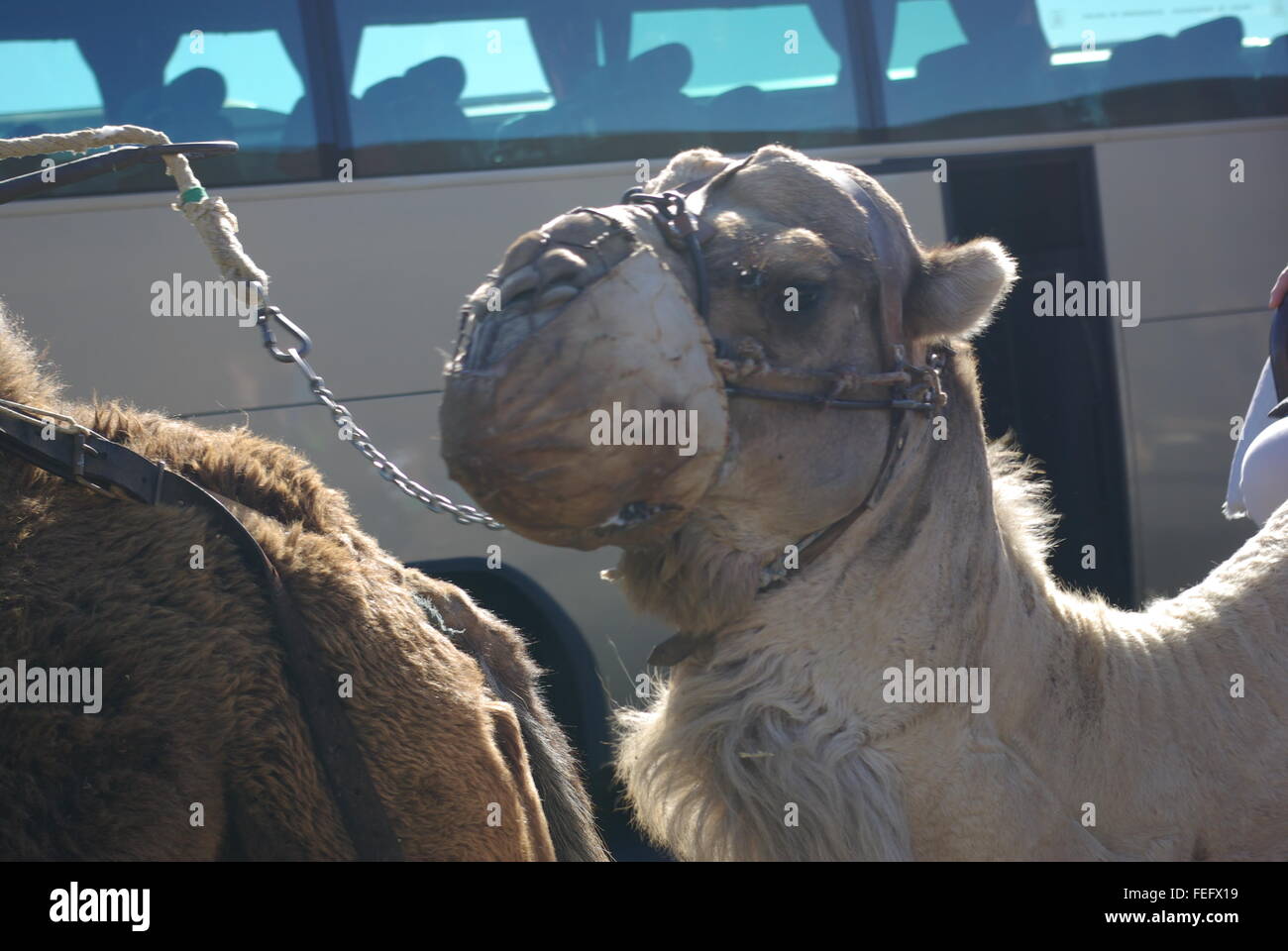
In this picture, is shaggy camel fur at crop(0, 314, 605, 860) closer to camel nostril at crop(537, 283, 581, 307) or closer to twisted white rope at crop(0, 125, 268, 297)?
twisted white rope at crop(0, 125, 268, 297)

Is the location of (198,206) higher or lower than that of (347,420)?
higher

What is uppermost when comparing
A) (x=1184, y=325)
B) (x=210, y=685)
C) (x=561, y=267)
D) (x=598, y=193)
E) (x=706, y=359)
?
(x=598, y=193)

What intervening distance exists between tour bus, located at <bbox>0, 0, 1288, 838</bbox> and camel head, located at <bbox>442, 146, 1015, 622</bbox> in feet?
7.62

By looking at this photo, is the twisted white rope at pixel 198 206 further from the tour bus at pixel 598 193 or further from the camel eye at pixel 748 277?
the tour bus at pixel 598 193

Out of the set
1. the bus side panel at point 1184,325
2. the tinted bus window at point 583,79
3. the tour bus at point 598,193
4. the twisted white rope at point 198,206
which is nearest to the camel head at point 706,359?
the twisted white rope at point 198,206

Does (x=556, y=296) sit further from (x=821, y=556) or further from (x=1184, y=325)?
(x=1184, y=325)

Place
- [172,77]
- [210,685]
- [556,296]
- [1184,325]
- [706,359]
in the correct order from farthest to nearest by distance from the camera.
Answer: [1184,325] → [172,77] → [210,685] → [706,359] → [556,296]

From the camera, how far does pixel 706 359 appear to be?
1753 millimetres

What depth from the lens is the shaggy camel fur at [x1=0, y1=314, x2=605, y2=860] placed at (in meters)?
1.99

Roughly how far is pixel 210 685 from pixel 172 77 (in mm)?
3331

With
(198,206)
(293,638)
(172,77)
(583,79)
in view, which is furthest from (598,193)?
(293,638)
